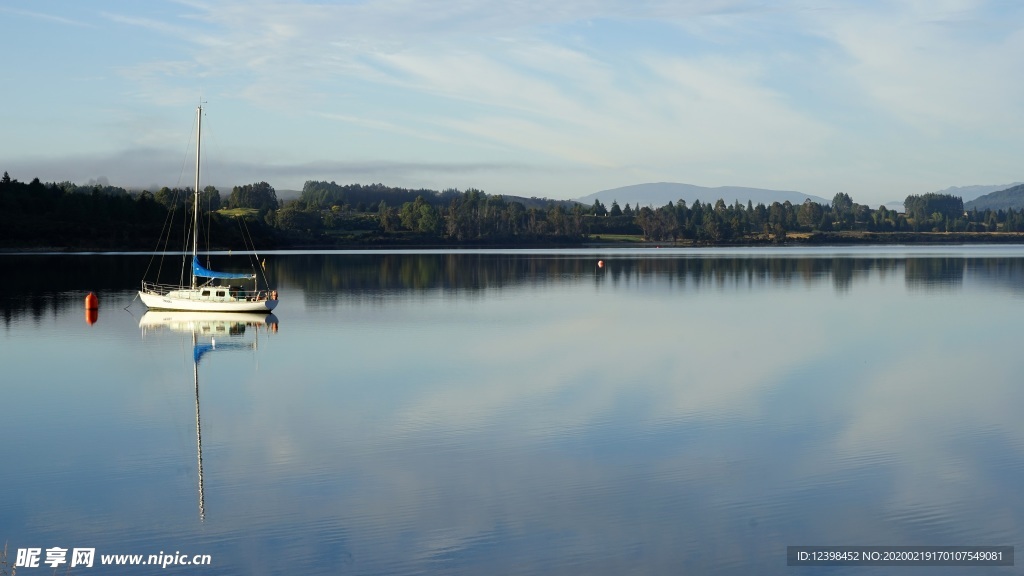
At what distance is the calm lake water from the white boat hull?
619cm

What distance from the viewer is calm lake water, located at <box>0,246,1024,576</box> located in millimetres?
15398

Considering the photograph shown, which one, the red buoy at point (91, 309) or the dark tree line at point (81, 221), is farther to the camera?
the dark tree line at point (81, 221)

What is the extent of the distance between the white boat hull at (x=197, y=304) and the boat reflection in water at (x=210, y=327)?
0.36 metres

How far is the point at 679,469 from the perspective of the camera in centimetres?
1966

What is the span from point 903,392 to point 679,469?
42.0 ft

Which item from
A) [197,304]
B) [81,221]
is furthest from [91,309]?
[81,221]

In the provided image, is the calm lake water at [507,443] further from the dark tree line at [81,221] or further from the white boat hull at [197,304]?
the dark tree line at [81,221]

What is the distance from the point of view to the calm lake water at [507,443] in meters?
15.4

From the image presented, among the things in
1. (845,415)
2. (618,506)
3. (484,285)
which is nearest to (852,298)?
(484,285)

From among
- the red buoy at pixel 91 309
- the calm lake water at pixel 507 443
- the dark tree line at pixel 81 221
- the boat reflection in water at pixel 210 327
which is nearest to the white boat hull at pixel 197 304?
the boat reflection in water at pixel 210 327

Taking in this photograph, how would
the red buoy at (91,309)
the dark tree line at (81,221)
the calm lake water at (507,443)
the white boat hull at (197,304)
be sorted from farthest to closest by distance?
the dark tree line at (81,221) < the white boat hull at (197,304) < the red buoy at (91,309) < the calm lake water at (507,443)

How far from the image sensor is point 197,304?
56.5m

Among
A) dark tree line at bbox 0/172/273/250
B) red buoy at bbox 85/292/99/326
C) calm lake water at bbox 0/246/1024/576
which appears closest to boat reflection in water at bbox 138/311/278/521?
calm lake water at bbox 0/246/1024/576

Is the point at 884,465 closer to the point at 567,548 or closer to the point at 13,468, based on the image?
the point at 567,548
